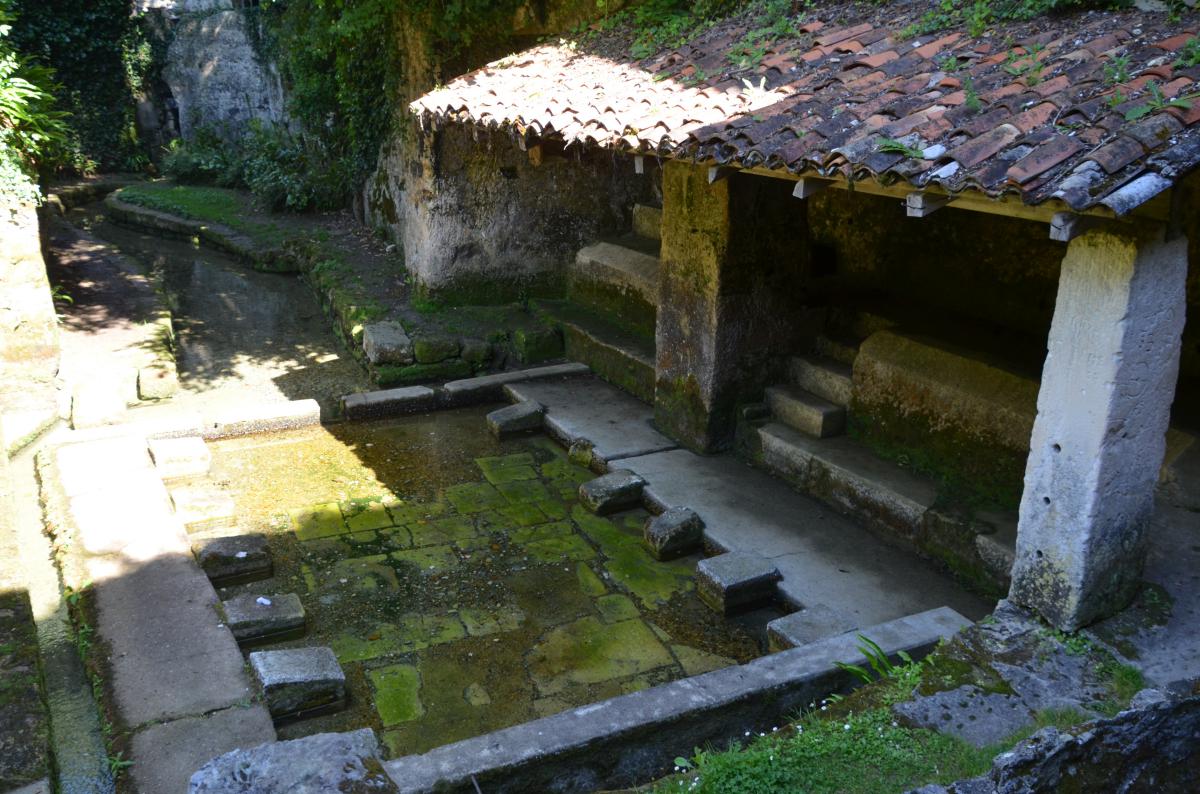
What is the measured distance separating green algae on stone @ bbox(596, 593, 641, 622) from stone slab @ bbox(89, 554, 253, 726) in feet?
6.71

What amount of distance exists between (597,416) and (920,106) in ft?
14.1

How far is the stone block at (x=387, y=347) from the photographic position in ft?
30.4

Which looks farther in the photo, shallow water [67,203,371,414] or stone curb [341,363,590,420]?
shallow water [67,203,371,414]

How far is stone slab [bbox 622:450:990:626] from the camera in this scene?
5.64 meters

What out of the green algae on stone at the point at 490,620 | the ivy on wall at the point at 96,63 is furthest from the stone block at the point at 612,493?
the ivy on wall at the point at 96,63

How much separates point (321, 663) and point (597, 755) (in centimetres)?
160

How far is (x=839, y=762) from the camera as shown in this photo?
3795mm

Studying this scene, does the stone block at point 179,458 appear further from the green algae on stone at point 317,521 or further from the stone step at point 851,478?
the stone step at point 851,478

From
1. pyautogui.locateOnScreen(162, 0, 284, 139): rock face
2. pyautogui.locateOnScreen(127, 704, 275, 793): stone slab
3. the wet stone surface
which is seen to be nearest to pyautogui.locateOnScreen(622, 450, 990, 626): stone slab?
the wet stone surface

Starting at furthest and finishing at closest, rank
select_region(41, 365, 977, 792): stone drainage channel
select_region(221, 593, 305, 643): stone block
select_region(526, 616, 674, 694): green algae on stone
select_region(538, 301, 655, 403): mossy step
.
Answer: select_region(538, 301, 655, 403): mossy step
select_region(221, 593, 305, 643): stone block
select_region(526, 616, 674, 694): green algae on stone
select_region(41, 365, 977, 792): stone drainage channel

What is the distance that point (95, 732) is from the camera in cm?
463

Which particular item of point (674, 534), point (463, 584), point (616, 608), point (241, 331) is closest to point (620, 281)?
point (674, 534)

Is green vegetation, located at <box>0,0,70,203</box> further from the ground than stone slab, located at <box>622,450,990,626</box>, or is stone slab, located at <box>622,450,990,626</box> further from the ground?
green vegetation, located at <box>0,0,70,203</box>

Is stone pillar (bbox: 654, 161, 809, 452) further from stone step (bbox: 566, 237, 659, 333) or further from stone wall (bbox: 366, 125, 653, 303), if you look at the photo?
stone wall (bbox: 366, 125, 653, 303)
